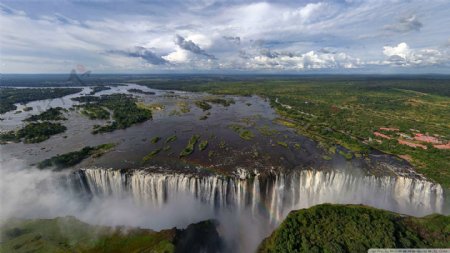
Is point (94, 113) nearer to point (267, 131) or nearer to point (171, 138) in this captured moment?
point (171, 138)

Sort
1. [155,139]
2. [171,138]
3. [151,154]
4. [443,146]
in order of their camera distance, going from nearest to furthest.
A: [151,154] < [155,139] < [443,146] < [171,138]

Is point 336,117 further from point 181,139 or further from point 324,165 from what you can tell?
point 181,139

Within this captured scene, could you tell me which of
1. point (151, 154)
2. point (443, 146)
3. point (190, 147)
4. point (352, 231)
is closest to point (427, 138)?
point (443, 146)

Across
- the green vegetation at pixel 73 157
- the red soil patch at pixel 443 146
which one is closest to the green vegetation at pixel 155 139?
the green vegetation at pixel 73 157

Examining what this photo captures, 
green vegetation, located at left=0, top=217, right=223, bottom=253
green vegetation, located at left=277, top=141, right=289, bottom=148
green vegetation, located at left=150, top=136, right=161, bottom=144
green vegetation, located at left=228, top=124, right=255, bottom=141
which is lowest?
green vegetation, located at left=0, top=217, right=223, bottom=253

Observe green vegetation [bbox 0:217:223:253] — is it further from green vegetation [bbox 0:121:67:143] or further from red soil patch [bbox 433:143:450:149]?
red soil patch [bbox 433:143:450:149]

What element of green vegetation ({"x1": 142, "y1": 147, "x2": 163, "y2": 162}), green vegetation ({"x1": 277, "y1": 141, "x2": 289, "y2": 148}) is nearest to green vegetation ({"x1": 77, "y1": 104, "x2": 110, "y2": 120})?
green vegetation ({"x1": 142, "y1": 147, "x2": 163, "y2": 162})
